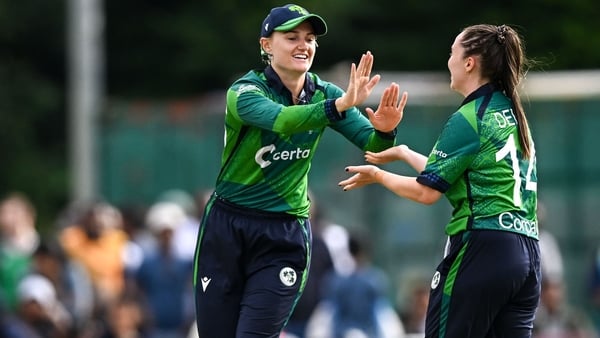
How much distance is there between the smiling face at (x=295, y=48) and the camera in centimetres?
828

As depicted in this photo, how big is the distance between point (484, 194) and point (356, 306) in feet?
22.2

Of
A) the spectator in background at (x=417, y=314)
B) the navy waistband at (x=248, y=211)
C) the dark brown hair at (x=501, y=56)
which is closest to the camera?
the dark brown hair at (x=501, y=56)

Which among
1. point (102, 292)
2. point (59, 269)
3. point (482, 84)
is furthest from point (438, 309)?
point (102, 292)

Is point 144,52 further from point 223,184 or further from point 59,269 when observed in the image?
point 223,184

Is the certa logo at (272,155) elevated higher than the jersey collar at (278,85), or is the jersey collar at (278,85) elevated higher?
the jersey collar at (278,85)

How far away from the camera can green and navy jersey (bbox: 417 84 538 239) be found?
7.80 meters

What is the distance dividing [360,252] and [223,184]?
6.02 m

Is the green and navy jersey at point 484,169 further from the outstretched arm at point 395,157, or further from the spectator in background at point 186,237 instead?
the spectator in background at point 186,237

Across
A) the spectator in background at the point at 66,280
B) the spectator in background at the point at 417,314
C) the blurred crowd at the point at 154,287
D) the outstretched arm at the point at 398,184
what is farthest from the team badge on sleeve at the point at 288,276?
the spectator in background at the point at 66,280

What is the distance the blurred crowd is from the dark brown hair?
6513 mm

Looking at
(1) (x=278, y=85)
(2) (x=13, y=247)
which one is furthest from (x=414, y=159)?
(2) (x=13, y=247)

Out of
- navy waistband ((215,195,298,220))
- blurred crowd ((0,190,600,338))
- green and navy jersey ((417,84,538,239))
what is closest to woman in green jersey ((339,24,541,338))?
green and navy jersey ((417,84,538,239))

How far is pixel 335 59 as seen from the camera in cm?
2877

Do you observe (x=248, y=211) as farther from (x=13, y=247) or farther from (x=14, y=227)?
(x=14, y=227)
